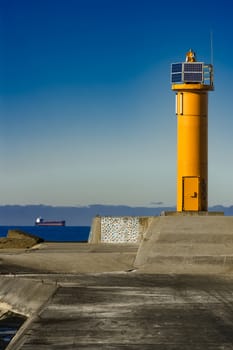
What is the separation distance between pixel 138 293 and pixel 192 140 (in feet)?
67.6

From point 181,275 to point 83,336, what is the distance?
1082cm

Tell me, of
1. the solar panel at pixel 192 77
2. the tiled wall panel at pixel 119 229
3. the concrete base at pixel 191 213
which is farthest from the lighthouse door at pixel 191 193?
the solar panel at pixel 192 77

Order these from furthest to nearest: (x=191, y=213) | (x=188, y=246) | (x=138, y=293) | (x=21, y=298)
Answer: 1. (x=191, y=213)
2. (x=188, y=246)
3. (x=21, y=298)
4. (x=138, y=293)

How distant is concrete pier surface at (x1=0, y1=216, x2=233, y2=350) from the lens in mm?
12070

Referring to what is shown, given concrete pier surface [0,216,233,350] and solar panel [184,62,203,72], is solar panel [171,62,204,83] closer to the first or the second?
solar panel [184,62,203,72]

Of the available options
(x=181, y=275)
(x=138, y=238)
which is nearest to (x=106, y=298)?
(x=181, y=275)

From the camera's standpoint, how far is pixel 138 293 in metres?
17.3

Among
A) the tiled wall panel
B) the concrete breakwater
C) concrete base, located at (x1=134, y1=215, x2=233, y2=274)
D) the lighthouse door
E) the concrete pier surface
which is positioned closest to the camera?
the concrete pier surface

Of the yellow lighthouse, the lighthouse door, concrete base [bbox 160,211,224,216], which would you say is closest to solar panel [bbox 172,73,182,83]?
the yellow lighthouse

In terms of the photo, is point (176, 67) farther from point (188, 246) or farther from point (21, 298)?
point (21, 298)

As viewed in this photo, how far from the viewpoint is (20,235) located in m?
43.7

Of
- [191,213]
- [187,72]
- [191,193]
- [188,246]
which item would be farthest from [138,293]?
[187,72]

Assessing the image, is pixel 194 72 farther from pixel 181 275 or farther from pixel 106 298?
pixel 106 298

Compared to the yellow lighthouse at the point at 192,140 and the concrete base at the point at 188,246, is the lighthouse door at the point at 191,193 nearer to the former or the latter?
the yellow lighthouse at the point at 192,140
